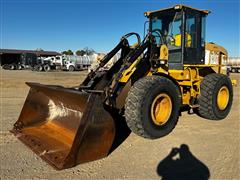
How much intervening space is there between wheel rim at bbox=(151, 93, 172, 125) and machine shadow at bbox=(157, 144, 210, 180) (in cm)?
73

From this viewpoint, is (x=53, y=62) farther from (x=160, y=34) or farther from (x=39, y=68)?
(x=160, y=34)

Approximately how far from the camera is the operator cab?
5.71 meters

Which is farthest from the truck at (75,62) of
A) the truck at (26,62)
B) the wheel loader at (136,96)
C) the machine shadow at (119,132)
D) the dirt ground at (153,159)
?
the dirt ground at (153,159)

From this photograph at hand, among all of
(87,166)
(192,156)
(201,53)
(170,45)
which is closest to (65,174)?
(87,166)

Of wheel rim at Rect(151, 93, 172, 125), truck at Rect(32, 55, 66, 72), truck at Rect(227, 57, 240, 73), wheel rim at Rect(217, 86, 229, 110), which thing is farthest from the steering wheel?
truck at Rect(227, 57, 240, 73)

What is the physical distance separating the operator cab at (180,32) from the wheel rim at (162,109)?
129cm

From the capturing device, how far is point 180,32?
572 cm

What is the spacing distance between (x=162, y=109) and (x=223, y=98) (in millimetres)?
2410

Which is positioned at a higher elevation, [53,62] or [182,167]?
[53,62]

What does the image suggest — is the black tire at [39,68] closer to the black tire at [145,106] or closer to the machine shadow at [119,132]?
the machine shadow at [119,132]

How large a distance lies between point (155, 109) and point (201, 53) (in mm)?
2548

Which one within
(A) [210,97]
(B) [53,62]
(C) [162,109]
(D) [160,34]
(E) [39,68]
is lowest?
(C) [162,109]

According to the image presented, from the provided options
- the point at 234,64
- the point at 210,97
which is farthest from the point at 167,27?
the point at 234,64

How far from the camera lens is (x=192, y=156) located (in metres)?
3.99
